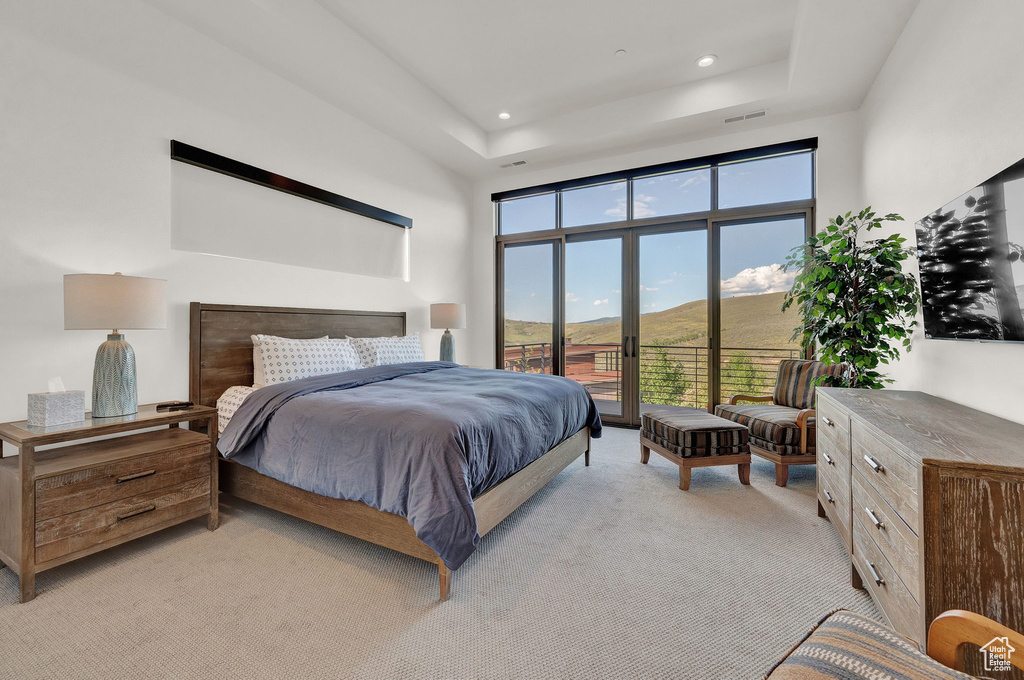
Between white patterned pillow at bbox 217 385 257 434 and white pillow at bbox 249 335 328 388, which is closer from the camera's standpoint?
white patterned pillow at bbox 217 385 257 434

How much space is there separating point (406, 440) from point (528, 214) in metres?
4.13

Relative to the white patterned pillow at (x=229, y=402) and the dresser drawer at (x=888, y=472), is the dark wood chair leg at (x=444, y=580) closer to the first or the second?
the dresser drawer at (x=888, y=472)

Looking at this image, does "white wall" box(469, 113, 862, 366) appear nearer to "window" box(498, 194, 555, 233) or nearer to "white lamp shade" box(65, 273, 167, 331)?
"window" box(498, 194, 555, 233)

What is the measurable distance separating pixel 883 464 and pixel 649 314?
3.40 metres

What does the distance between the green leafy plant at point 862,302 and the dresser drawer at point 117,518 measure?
3953 mm

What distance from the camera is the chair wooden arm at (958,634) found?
2.66ft

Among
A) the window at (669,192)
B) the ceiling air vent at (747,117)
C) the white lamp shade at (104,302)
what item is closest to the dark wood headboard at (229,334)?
the white lamp shade at (104,302)

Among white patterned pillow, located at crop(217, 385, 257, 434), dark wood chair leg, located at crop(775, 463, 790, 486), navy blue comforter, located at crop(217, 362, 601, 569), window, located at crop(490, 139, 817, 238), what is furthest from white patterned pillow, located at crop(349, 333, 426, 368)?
dark wood chair leg, located at crop(775, 463, 790, 486)

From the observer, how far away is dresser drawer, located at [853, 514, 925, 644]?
1244 mm

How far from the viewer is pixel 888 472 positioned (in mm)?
1423

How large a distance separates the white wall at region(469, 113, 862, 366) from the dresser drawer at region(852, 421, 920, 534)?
121 inches

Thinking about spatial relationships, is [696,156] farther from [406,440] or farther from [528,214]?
[406,440]

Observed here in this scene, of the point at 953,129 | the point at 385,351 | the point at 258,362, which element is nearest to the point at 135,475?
the point at 258,362

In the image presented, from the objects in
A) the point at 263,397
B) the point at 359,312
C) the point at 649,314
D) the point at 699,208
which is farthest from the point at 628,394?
the point at 263,397
